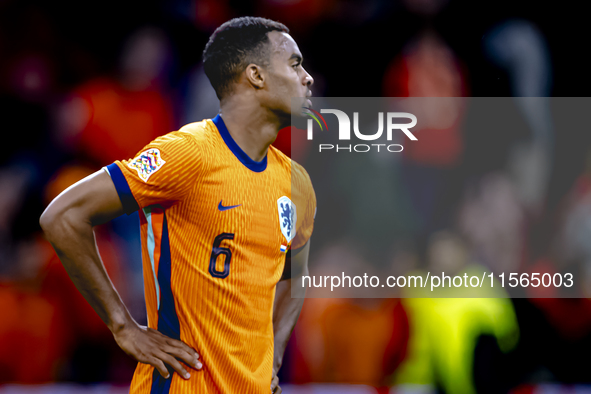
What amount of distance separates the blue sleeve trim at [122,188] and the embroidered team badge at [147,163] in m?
0.03

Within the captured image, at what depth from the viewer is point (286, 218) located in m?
1.16

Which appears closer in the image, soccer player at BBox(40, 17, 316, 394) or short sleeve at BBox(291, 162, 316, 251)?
soccer player at BBox(40, 17, 316, 394)

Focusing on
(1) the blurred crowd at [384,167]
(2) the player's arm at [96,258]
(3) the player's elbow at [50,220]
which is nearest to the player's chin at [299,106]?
(2) the player's arm at [96,258]

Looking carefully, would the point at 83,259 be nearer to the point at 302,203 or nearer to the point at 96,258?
the point at 96,258

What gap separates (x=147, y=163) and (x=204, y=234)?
0.20 meters

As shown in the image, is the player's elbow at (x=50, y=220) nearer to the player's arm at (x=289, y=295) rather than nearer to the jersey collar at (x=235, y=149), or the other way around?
the jersey collar at (x=235, y=149)

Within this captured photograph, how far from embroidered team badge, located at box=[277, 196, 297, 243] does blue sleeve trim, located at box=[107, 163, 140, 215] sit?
0.36 m

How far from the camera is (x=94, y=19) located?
2703mm

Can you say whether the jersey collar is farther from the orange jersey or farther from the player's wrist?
the player's wrist

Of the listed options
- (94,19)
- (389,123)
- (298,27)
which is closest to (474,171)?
(389,123)

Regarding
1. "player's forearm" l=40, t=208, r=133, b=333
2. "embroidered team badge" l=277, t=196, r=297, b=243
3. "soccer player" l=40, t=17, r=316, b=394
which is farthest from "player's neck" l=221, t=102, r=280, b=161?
"player's forearm" l=40, t=208, r=133, b=333

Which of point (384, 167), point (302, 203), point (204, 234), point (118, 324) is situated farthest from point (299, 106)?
point (384, 167)

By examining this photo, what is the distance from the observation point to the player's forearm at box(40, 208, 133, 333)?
35.9 inches

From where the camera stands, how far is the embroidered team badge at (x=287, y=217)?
1141mm
